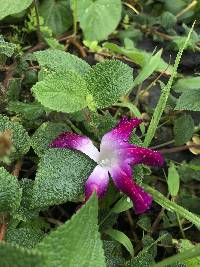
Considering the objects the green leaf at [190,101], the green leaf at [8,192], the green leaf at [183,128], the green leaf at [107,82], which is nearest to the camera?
the green leaf at [8,192]

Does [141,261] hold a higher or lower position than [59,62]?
lower

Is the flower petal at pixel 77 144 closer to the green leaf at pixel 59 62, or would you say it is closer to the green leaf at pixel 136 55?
the green leaf at pixel 59 62

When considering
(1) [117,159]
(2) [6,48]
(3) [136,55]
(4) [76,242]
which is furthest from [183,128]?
(4) [76,242]

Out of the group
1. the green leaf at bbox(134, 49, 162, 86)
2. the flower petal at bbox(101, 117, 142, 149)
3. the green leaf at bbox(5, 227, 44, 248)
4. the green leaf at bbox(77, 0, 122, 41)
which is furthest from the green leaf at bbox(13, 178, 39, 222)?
the green leaf at bbox(77, 0, 122, 41)

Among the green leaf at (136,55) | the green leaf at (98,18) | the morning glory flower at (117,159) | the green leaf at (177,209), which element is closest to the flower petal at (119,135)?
the morning glory flower at (117,159)

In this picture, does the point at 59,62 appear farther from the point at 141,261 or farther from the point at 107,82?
the point at 141,261

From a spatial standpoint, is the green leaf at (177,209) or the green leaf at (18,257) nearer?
the green leaf at (18,257)

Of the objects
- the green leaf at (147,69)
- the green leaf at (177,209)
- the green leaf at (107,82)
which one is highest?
the green leaf at (107,82)
